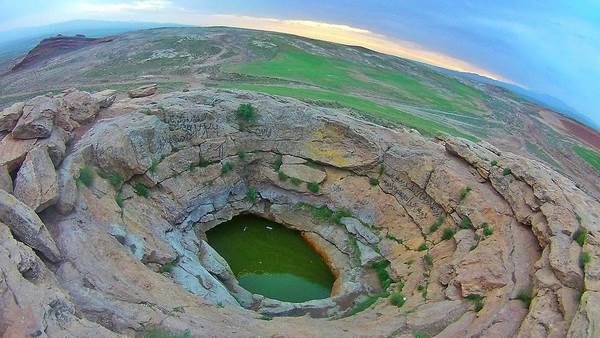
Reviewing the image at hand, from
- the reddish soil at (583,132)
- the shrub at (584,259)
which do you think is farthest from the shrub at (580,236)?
the reddish soil at (583,132)

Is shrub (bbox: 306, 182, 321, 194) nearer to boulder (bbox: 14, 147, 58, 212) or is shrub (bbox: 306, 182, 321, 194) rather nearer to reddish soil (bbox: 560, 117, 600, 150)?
boulder (bbox: 14, 147, 58, 212)

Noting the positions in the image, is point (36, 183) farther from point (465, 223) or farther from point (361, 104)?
point (361, 104)

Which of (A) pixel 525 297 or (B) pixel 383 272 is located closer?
(A) pixel 525 297

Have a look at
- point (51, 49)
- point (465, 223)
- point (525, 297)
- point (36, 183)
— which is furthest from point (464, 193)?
point (51, 49)

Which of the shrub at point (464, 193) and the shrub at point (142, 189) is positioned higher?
the shrub at point (464, 193)

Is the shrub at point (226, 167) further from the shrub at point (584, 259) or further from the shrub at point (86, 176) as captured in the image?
the shrub at point (584, 259)

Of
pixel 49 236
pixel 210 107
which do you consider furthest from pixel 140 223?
pixel 210 107
